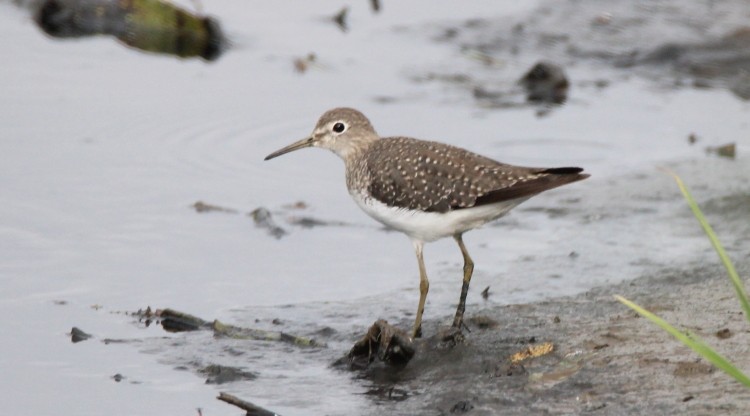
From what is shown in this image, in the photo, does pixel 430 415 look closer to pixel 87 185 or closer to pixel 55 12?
pixel 87 185

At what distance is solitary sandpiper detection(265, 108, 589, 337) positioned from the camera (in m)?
7.36

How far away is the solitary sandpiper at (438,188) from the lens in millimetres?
7355

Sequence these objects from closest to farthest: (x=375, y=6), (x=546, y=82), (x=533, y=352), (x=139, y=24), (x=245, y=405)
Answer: (x=245, y=405) → (x=533, y=352) → (x=546, y=82) → (x=139, y=24) → (x=375, y=6)

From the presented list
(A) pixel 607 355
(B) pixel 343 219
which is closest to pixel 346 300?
(B) pixel 343 219

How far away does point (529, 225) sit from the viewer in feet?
31.9

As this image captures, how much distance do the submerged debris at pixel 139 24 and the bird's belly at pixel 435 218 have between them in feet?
21.5

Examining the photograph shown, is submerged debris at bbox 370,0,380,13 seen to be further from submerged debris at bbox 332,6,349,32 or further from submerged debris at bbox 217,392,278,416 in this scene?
submerged debris at bbox 217,392,278,416

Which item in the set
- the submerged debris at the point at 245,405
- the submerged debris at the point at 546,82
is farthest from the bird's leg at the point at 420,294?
the submerged debris at the point at 546,82

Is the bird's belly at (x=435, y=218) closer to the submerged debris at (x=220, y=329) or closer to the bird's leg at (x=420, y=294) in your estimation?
the bird's leg at (x=420, y=294)

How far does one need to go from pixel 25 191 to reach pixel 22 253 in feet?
3.72

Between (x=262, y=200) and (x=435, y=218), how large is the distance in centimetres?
294

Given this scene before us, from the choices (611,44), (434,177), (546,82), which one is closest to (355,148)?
(434,177)

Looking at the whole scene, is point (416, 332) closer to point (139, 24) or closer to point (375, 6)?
point (139, 24)

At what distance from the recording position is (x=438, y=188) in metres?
7.54
